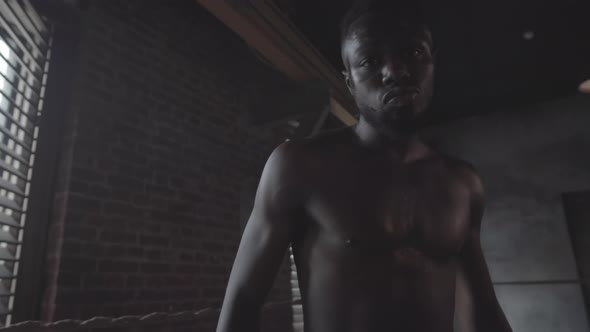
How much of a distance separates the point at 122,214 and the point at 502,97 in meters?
4.50

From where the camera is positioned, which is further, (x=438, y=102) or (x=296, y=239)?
(x=438, y=102)

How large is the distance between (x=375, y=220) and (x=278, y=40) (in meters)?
1.85

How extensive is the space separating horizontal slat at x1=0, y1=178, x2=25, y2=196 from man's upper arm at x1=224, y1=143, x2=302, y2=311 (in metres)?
1.56

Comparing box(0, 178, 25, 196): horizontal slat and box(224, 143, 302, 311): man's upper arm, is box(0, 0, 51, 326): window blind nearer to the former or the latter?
box(0, 178, 25, 196): horizontal slat

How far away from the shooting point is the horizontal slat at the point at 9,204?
1.89 meters

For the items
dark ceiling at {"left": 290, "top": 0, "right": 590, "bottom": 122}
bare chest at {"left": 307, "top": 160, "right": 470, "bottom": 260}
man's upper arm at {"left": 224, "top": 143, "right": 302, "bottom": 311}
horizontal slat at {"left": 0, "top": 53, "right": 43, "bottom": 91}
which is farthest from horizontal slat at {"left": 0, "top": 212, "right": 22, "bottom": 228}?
dark ceiling at {"left": 290, "top": 0, "right": 590, "bottom": 122}

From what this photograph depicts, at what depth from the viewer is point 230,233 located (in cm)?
315

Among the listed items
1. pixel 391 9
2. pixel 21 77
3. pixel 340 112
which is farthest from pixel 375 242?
pixel 340 112

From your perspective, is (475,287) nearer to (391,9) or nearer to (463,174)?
(463,174)

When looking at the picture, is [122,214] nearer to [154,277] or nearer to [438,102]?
[154,277]

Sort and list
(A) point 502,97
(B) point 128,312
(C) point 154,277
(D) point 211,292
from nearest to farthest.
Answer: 1. (B) point 128,312
2. (C) point 154,277
3. (D) point 211,292
4. (A) point 502,97

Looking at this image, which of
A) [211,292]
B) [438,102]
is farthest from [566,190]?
[211,292]

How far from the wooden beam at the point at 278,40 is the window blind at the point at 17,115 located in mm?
892

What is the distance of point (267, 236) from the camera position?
845mm
